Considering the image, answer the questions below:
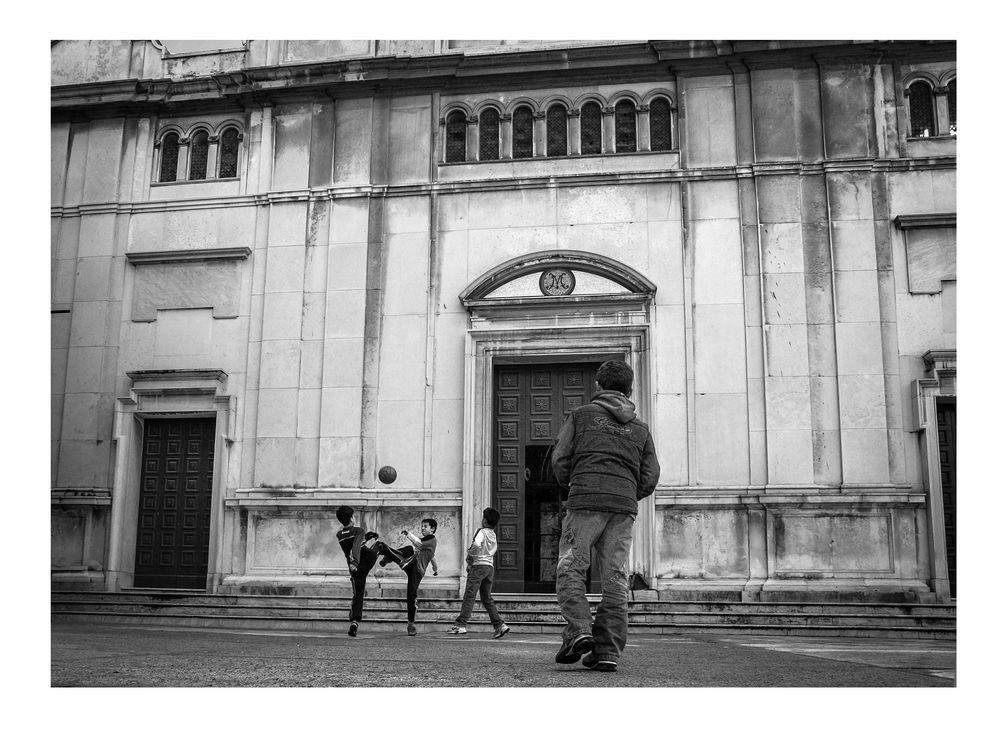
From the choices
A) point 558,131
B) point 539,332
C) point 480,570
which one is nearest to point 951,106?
point 558,131

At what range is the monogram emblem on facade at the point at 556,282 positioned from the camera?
17266mm

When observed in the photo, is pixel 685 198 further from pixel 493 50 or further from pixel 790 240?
pixel 493 50

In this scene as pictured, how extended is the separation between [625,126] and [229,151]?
675cm

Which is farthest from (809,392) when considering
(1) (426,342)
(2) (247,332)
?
(2) (247,332)

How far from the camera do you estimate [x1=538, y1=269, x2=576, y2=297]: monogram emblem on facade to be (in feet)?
56.6

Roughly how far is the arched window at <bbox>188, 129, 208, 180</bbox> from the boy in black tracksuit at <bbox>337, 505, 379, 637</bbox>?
332 inches

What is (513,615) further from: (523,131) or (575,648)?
(523,131)

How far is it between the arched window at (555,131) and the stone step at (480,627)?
771 cm

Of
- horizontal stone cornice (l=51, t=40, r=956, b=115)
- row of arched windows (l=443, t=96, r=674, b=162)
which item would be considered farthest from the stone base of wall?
horizontal stone cornice (l=51, t=40, r=956, b=115)

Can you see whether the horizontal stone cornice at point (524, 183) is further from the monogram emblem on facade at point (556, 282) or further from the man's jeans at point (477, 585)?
the man's jeans at point (477, 585)

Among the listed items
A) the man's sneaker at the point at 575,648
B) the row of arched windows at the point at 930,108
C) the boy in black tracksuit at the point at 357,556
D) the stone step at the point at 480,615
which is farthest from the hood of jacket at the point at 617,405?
the row of arched windows at the point at 930,108

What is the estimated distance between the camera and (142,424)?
18297 millimetres

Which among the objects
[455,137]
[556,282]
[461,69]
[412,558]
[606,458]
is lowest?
[412,558]

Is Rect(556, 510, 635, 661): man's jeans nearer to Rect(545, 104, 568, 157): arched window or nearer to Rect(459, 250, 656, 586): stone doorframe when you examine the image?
Rect(459, 250, 656, 586): stone doorframe
